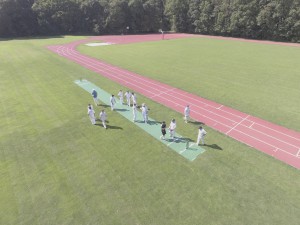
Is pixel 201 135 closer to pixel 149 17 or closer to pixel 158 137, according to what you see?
pixel 158 137

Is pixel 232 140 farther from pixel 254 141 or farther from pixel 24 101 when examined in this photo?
pixel 24 101

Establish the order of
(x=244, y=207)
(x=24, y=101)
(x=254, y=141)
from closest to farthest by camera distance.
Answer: (x=244, y=207) → (x=254, y=141) → (x=24, y=101)

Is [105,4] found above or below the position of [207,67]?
above

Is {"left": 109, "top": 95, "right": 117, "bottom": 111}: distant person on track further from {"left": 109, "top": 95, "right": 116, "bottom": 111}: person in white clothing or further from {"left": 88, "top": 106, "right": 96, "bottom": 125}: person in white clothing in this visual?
{"left": 88, "top": 106, "right": 96, "bottom": 125}: person in white clothing

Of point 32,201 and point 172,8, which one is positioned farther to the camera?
point 172,8

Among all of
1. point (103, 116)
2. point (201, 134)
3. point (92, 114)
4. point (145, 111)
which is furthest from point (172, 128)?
point (92, 114)

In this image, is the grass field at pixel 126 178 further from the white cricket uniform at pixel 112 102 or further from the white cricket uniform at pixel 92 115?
the white cricket uniform at pixel 112 102

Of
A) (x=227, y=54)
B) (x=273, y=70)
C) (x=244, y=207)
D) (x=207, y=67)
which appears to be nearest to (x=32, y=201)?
(x=244, y=207)
